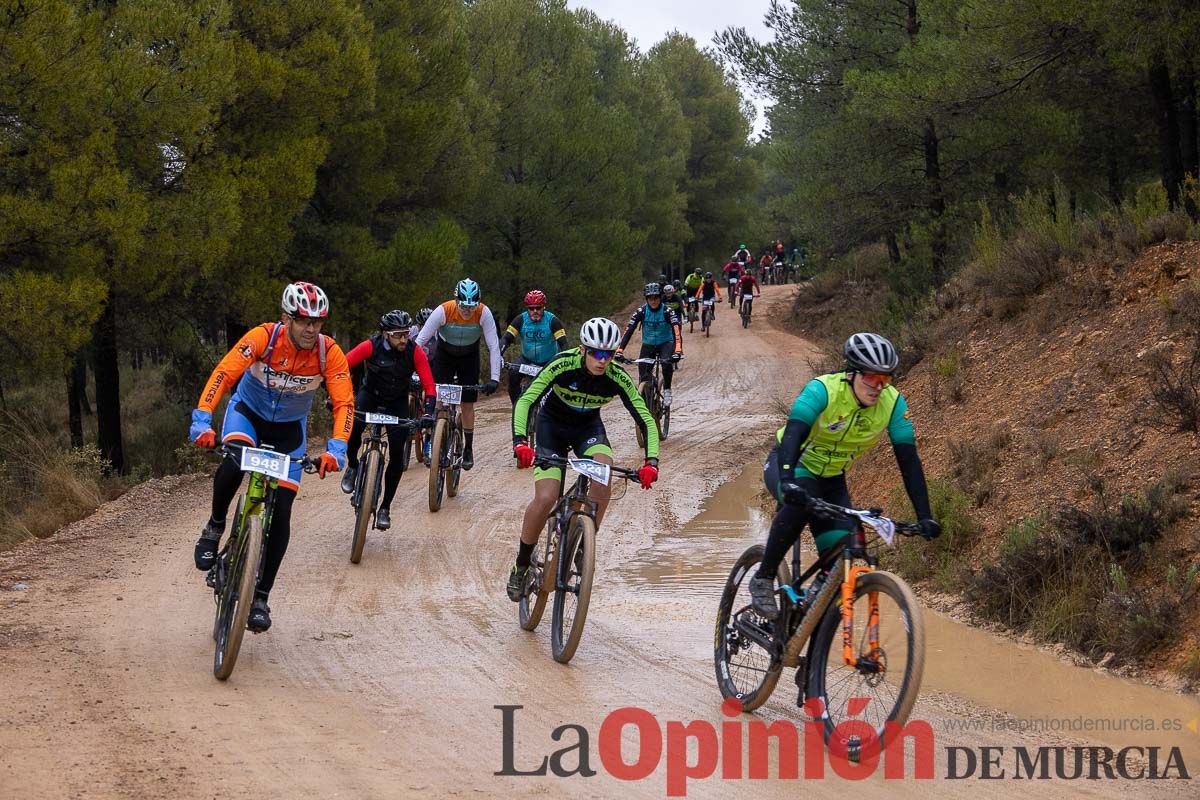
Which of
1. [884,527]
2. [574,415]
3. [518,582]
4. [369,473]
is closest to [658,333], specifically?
[369,473]

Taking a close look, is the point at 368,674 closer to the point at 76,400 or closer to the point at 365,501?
the point at 365,501

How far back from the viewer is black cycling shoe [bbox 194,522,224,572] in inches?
300

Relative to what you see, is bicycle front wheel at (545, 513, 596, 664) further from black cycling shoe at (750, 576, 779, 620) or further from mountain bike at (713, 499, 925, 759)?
black cycling shoe at (750, 576, 779, 620)

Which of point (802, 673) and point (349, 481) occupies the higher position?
point (349, 481)

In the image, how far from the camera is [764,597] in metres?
6.23

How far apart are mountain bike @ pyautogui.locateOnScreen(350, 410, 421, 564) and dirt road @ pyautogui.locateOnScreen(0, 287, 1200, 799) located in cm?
30

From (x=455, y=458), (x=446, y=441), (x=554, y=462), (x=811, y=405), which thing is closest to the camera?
(x=811, y=405)

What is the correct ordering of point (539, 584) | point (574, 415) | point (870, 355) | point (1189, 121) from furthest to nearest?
point (1189, 121) < point (574, 415) < point (539, 584) < point (870, 355)

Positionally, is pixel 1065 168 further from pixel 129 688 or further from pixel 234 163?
pixel 129 688

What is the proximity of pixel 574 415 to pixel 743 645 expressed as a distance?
7.78 ft

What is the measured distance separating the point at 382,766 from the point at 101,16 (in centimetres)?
1400

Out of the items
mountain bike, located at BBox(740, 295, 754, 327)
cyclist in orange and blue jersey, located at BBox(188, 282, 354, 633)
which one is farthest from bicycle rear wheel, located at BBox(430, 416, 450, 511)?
mountain bike, located at BBox(740, 295, 754, 327)

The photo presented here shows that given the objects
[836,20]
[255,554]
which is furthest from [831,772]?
[836,20]

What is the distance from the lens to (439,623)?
27.4 ft
